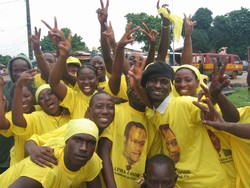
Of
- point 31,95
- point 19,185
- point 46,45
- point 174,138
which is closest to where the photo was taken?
point 19,185

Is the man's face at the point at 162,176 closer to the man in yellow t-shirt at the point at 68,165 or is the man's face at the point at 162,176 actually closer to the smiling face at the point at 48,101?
the man in yellow t-shirt at the point at 68,165

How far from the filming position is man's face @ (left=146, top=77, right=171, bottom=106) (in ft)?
10.6

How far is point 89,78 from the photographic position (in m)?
4.07

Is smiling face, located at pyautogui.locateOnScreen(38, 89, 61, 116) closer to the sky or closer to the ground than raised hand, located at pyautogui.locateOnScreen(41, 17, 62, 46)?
closer to the ground

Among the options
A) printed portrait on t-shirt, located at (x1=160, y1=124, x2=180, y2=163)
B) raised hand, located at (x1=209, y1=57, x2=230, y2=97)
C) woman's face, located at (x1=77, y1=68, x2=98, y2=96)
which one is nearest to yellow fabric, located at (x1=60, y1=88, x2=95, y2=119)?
woman's face, located at (x1=77, y1=68, x2=98, y2=96)

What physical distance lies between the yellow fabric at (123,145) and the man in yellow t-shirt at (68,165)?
0.29 m

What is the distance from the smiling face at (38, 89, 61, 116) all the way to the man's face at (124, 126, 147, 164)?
1.01 m

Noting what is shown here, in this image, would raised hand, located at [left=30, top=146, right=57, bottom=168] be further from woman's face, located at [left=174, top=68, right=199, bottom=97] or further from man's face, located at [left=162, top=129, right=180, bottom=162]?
woman's face, located at [left=174, top=68, right=199, bottom=97]

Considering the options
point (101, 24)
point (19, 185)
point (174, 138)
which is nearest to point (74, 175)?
point (19, 185)

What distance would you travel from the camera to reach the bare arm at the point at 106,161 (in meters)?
3.23

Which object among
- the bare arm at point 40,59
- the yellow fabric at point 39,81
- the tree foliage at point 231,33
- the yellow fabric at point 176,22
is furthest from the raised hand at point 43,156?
the tree foliage at point 231,33

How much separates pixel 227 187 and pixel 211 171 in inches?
10.3

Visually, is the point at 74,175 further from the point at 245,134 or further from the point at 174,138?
the point at 245,134

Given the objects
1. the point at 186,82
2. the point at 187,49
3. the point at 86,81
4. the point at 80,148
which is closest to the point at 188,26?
the point at 187,49
